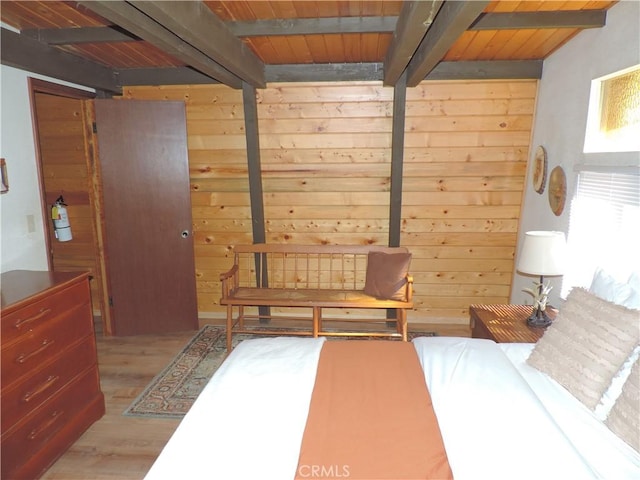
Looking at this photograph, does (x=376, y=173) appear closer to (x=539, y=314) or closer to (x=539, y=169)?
(x=539, y=169)

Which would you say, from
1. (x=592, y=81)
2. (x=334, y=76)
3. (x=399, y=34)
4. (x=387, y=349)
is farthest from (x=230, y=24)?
(x=592, y=81)

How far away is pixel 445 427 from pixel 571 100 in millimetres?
2480

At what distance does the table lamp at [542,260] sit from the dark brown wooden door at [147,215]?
8.93 feet

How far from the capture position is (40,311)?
2.07 m

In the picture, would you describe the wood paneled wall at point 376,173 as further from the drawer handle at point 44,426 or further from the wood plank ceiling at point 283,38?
the drawer handle at point 44,426

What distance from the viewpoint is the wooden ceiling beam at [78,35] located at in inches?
103

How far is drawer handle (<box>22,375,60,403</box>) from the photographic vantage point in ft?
6.61

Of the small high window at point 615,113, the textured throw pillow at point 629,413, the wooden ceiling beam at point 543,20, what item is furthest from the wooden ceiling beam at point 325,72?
the textured throw pillow at point 629,413

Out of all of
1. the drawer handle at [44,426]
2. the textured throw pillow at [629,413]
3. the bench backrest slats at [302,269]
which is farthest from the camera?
the bench backrest slats at [302,269]

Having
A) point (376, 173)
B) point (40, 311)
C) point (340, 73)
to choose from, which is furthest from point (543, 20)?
point (40, 311)

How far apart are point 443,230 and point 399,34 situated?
2054 mm

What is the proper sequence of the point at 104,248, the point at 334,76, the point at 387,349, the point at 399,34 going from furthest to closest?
the point at 104,248 < the point at 334,76 < the point at 399,34 < the point at 387,349

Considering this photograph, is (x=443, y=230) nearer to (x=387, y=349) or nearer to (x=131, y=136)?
(x=387, y=349)

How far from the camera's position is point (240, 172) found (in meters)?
3.87
